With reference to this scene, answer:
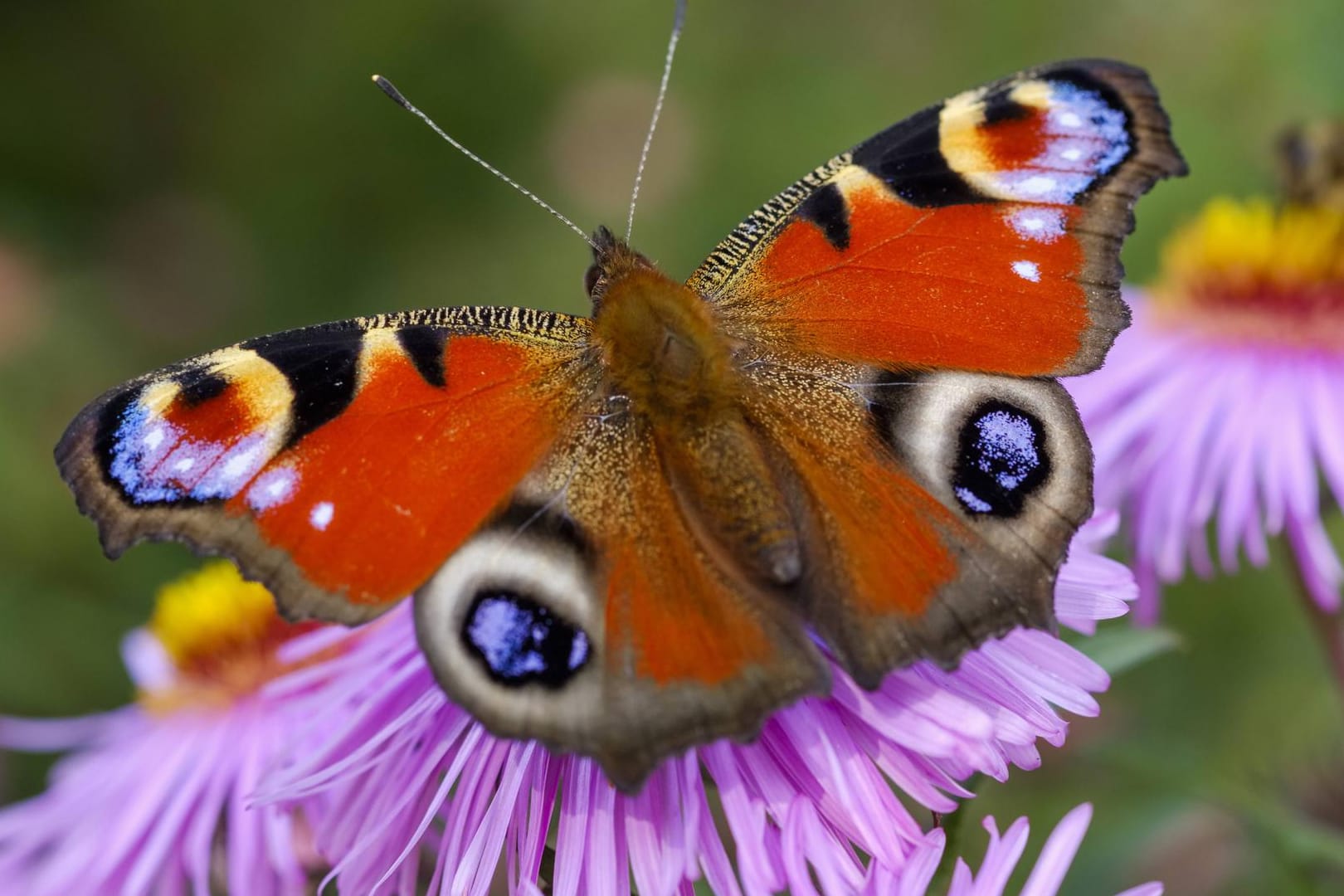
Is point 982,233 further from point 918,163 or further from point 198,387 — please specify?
point 198,387


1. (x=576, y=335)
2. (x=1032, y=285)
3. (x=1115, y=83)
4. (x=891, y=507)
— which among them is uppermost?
(x=1115, y=83)

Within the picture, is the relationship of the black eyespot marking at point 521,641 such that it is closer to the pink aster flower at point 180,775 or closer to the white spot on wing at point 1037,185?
the pink aster flower at point 180,775

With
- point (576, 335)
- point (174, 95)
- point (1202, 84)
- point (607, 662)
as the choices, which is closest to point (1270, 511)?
point (576, 335)

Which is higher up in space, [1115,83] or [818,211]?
[1115,83]

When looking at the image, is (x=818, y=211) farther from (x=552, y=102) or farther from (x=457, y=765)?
(x=552, y=102)

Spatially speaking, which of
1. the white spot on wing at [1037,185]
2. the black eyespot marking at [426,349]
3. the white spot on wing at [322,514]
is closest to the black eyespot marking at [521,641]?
the white spot on wing at [322,514]

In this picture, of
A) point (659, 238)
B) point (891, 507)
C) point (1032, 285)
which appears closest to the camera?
point (891, 507)

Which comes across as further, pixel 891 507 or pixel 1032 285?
pixel 1032 285
